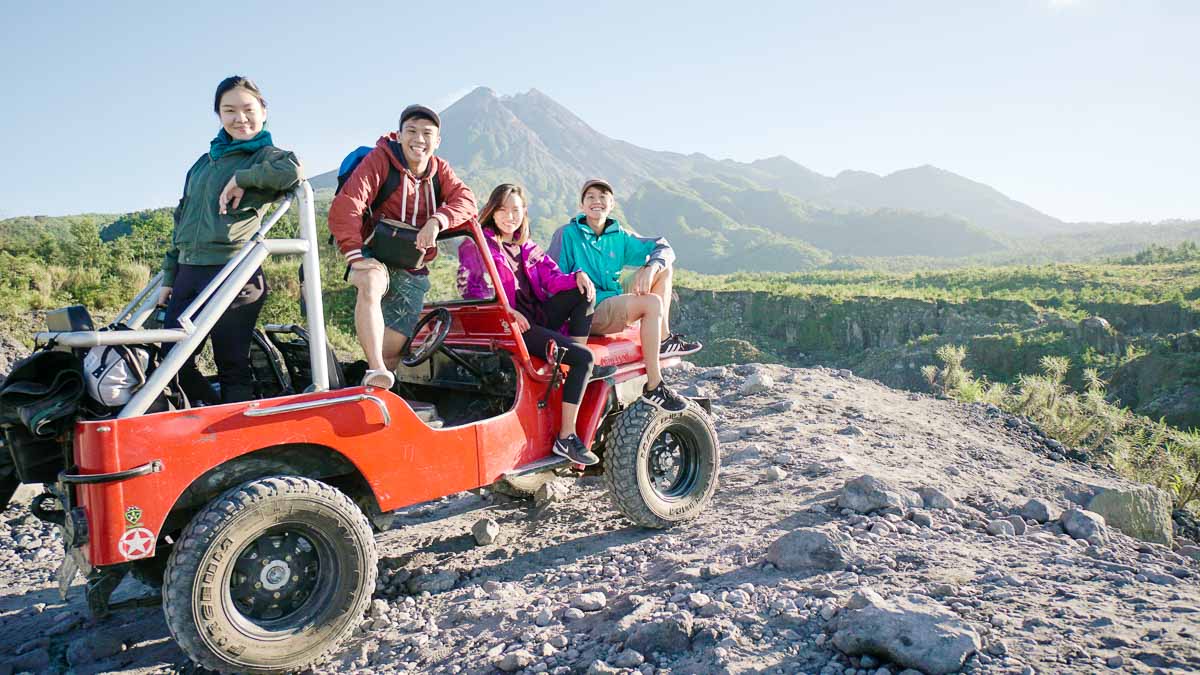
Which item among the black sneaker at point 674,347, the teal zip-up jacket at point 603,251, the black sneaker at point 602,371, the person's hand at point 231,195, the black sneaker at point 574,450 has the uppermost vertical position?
the person's hand at point 231,195

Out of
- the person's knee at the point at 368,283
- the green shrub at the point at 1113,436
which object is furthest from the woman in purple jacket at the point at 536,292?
the green shrub at the point at 1113,436

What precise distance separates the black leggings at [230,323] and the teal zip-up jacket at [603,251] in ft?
6.74

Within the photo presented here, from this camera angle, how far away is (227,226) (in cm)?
338

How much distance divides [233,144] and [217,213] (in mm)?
346

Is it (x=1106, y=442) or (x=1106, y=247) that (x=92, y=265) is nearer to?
(x=1106, y=442)

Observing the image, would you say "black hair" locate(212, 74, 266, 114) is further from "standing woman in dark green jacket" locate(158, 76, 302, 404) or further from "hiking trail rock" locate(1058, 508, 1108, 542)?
"hiking trail rock" locate(1058, 508, 1108, 542)

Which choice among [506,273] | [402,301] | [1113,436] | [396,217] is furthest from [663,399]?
[1113,436]

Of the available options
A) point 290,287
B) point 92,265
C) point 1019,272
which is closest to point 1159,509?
point 290,287

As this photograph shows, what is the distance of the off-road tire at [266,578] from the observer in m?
2.84

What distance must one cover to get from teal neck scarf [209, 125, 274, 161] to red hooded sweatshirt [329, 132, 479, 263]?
1.40ft

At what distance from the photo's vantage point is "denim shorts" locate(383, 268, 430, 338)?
413cm

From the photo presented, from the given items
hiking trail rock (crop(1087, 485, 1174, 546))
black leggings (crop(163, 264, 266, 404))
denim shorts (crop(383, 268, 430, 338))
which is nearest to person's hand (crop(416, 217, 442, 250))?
denim shorts (crop(383, 268, 430, 338))

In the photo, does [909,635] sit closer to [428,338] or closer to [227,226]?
[428,338]

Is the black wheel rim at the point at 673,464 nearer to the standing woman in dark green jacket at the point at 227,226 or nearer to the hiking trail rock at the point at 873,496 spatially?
the hiking trail rock at the point at 873,496
